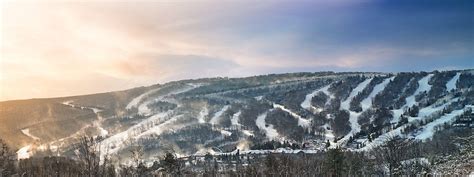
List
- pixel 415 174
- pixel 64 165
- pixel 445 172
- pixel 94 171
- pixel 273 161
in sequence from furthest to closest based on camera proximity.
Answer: pixel 64 165 → pixel 273 161 → pixel 415 174 → pixel 94 171 → pixel 445 172

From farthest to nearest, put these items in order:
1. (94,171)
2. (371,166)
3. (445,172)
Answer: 1. (371,166)
2. (94,171)
3. (445,172)

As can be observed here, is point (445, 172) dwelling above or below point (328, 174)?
above

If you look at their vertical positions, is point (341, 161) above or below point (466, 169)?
below

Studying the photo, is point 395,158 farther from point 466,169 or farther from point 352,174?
point 466,169

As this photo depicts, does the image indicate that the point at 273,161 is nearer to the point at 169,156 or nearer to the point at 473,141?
the point at 169,156

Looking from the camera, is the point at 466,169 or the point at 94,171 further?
the point at 94,171

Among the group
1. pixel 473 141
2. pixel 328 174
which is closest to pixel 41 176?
pixel 328 174

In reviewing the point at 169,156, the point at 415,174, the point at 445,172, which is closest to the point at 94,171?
the point at 445,172

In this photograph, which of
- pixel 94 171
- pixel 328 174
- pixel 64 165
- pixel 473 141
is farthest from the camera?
pixel 64 165

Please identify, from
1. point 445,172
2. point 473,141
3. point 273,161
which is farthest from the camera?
point 273,161
